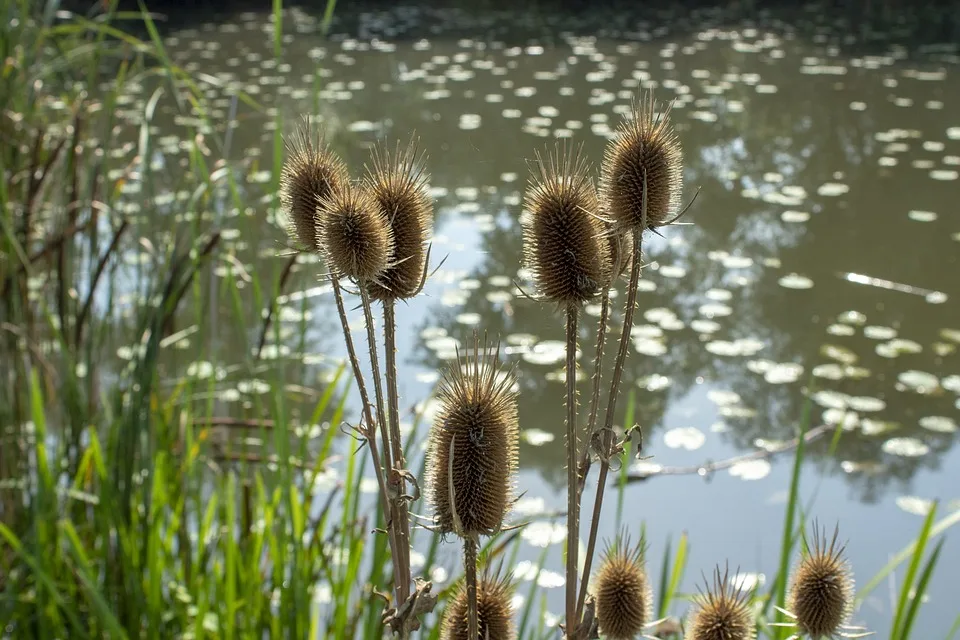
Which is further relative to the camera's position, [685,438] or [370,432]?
[685,438]

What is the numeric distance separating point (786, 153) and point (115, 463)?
5201 mm

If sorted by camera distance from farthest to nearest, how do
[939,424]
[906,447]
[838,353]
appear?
1. [838,353]
2. [939,424]
3. [906,447]

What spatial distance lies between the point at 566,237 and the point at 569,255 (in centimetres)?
1

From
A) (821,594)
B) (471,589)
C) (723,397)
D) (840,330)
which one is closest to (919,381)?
(840,330)

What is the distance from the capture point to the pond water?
303 centimetres

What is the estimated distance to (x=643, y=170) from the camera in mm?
565

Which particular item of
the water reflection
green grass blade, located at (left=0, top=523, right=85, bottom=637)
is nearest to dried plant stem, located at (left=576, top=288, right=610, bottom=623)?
the water reflection

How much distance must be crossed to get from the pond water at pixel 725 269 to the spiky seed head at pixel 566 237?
29 cm

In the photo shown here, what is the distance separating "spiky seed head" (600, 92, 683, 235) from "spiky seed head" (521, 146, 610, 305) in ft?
0.05

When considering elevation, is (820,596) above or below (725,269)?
below

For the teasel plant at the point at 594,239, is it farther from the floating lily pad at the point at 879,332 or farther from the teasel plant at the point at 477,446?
the floating lily pad at the point at 879,332

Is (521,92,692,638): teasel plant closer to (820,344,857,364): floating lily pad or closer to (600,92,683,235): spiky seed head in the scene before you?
(600,92,683,235): spiky seed head

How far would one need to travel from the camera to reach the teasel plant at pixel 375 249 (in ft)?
1.75

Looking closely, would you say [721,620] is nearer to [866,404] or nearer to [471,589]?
[471,589]
